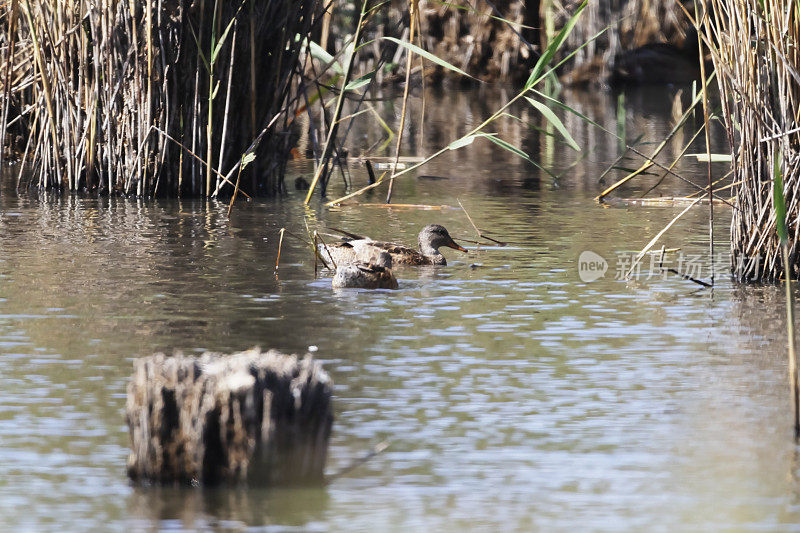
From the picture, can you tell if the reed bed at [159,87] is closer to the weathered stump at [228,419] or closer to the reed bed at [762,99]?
the reed bed at [762,99]

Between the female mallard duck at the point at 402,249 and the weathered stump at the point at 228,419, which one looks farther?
the female mallard duck at the point at 402,249

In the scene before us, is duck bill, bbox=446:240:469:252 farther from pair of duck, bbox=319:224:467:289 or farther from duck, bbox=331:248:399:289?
duck, bbox=331:248:399:289

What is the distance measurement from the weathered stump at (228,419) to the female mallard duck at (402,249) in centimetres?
413

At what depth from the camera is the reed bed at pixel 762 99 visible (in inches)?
298

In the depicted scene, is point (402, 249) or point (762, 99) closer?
point (762, 99)

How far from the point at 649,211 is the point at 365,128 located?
331 inches

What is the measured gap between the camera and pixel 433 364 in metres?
6.41

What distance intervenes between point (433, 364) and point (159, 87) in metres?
5.74

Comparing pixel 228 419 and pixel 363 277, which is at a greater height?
pixel 363 277

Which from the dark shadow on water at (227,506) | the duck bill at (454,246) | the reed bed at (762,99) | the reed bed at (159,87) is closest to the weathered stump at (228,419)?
the dark shadow on water at (227,506)

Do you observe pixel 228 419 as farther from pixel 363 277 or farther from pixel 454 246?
pixel 454 246

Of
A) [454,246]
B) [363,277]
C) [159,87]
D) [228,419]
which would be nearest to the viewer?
[228,419]

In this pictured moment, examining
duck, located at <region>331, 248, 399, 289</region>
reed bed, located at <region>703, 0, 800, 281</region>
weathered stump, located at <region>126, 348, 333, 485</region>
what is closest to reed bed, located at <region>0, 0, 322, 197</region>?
duck, located at <region>331, 248, 399, 289</region>

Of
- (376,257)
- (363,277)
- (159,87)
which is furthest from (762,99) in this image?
(159,87)
